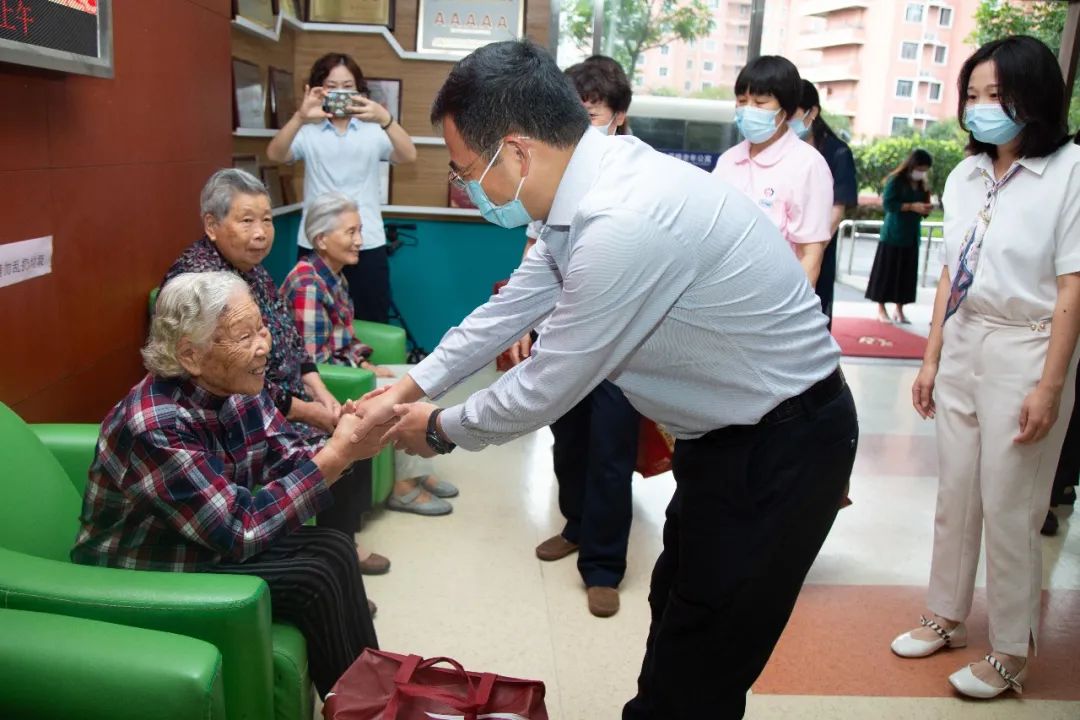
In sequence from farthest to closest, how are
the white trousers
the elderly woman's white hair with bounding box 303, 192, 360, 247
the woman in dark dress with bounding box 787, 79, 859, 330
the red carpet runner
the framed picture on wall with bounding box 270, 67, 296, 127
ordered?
the red carpet runner
the framed picture on wall with bounding box 270, 67, 296, 127
the woman in dark dress with bounding box 787, 79, 859, 330
the elderly woman's white hair with bounding box 303, 192, 360, 247
the white trousers

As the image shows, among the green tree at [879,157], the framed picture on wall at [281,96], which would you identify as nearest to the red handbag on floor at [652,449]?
the framed picture on wall at [281,96]

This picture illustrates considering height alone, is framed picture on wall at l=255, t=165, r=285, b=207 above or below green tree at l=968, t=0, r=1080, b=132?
below

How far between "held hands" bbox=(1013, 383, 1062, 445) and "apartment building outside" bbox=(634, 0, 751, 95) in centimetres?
431

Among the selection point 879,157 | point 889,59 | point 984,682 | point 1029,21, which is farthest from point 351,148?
point 889,59

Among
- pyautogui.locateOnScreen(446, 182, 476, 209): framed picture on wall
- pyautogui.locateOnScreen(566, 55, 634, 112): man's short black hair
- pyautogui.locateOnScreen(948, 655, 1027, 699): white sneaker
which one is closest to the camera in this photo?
pyautogui.locateOnScreen(948, 655, 1027, 699): white sneaker

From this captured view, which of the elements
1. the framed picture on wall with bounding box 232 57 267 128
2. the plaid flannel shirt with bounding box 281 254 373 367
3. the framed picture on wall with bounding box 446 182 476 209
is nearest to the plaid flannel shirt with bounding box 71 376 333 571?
the plaid flannel shirt with bounding box 281 254 373 367

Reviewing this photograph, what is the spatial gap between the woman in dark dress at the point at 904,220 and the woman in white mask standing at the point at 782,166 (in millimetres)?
4572

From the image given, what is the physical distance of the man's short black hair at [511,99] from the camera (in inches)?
53.9

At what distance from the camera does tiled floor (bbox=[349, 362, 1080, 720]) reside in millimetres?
2316

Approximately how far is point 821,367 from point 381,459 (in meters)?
1.98

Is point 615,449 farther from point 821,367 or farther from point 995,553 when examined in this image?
point 821,367

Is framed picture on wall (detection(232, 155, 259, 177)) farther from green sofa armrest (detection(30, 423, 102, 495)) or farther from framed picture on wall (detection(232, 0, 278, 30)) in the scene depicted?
green sofa armrest (detection(30, 423, 102, 495))

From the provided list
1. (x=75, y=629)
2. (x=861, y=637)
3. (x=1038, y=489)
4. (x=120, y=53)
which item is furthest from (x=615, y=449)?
(x=120, y=53)

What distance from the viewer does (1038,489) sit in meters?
2.23
